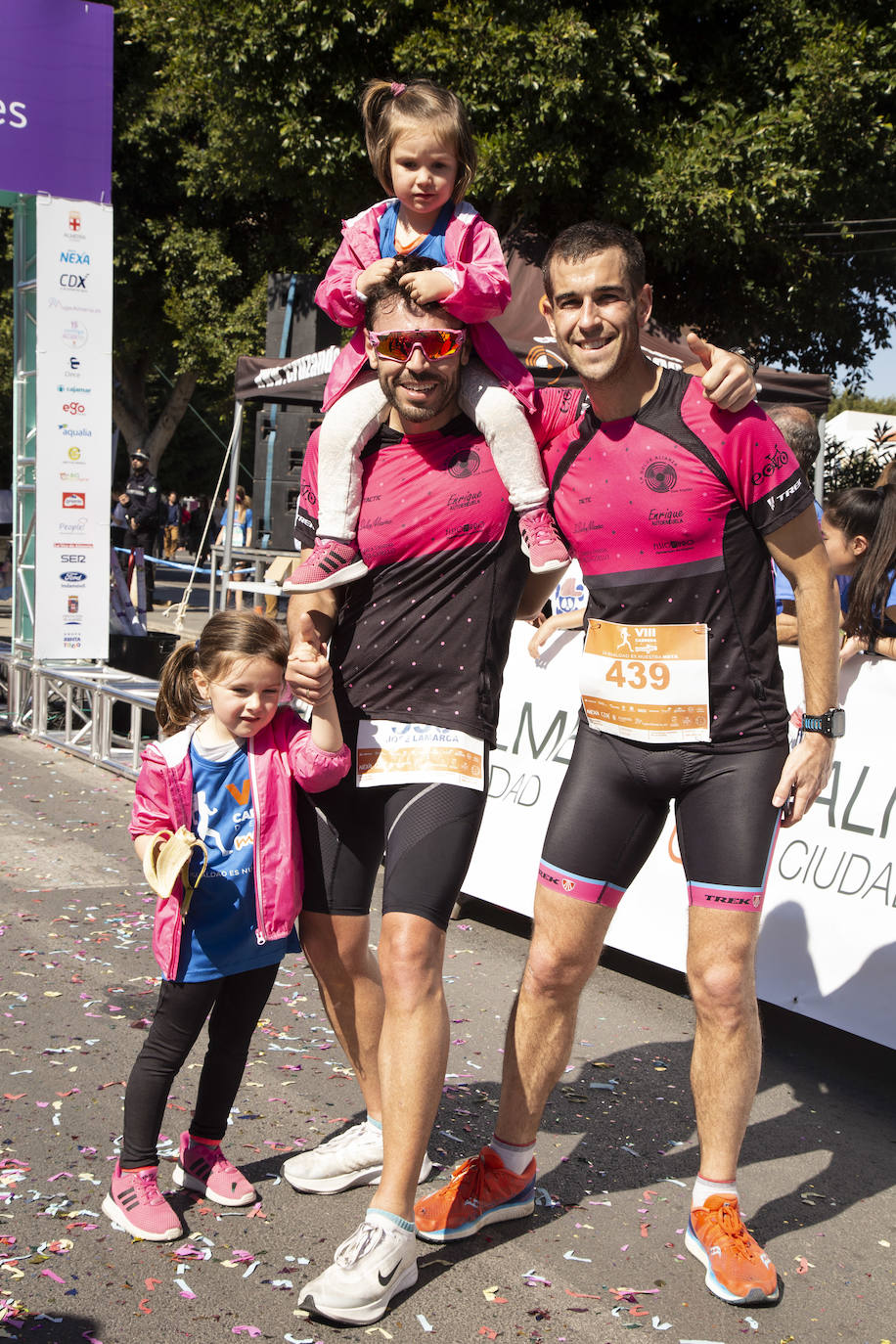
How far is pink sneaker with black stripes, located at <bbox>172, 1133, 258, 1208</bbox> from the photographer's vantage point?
10.5ft

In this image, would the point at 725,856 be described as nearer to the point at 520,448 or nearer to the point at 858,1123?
the point at 520,448

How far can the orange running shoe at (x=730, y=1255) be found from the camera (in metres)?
2.88

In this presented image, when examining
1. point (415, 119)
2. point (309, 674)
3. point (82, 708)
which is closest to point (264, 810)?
point (309, 674)

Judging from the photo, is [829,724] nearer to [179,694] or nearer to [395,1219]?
[395,1219]

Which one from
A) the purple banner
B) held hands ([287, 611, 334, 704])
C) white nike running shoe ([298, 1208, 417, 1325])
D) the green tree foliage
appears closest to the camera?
white nike running shoe ([298, 1208, 417, 1325])

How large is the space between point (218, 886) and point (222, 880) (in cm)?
2

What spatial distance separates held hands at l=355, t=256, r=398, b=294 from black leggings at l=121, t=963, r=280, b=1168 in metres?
1.68

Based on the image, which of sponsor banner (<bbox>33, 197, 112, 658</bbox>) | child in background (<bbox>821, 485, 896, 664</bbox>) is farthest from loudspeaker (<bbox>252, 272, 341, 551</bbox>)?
child in background (<bbox>821, 485, 896, 664</bbox>)

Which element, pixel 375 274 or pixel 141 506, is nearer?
pixel 375 274

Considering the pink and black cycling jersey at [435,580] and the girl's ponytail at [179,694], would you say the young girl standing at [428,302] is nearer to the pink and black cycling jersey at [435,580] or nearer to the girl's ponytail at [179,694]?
the pink and black cycling jersey at [435,580]

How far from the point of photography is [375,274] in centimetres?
306

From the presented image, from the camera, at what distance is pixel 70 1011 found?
4.51 metres

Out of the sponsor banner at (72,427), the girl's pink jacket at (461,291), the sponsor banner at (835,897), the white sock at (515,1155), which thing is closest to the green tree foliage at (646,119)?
the sponsor banner at (72,427)

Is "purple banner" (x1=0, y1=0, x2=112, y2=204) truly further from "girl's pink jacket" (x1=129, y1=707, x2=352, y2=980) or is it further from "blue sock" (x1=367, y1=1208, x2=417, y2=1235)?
"blue sock" (x1=367, y1=1208, x2=417, y2=1235)
